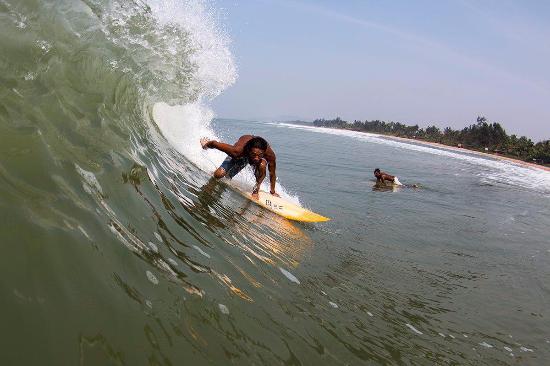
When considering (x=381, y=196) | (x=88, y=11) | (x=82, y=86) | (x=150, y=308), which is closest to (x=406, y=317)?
(x=150, y=308)

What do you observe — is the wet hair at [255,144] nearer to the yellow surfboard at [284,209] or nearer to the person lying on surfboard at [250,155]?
the person lying on surfboard at [250,155]

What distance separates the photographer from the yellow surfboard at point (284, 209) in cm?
804

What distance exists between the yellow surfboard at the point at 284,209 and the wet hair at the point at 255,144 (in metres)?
0.94

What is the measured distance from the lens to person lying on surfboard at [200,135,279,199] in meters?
8.74

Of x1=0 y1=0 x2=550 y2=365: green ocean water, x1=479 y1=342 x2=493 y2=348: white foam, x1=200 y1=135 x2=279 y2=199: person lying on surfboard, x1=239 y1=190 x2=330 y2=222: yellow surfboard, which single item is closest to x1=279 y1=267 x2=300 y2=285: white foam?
x1=0 y1=0 x2=550 y2=365: green ocean water

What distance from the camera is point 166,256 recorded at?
3434 millimetres

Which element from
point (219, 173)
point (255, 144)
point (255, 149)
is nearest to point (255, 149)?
point (255, 149)

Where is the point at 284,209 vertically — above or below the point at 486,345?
above

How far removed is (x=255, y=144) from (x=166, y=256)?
220 inches

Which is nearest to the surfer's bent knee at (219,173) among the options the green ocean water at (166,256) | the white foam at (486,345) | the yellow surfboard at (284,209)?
the green ocean water at (166,256)

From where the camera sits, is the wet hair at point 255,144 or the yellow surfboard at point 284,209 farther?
the wet hair at point 255,144

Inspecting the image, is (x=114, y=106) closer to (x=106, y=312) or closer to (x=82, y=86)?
(x=82, y=86)

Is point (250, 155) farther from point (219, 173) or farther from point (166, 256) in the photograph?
point (166, 256)

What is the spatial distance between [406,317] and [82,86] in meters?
5.41
